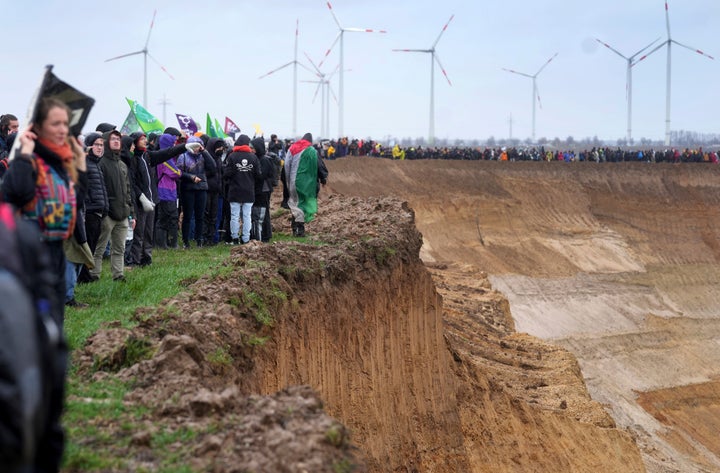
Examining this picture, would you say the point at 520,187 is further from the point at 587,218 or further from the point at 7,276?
the point at 7,276

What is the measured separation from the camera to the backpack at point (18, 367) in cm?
377

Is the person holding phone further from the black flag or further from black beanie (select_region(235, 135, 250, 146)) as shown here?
black beanie (select_region(235, 135, 250, 146))

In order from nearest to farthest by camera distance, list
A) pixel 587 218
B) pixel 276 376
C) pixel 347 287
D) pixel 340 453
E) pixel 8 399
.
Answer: pixel 8 399 → pixel 340 453 → pixel 276 376 → pixel 347 287 → pixel 587 218

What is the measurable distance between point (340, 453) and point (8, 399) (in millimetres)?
3137

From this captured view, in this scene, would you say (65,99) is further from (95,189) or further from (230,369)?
(95,189)

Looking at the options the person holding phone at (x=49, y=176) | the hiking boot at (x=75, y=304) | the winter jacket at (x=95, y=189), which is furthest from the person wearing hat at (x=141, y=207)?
the person holding phone at (x=49, y=176)

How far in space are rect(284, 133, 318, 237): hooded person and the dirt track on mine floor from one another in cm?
1150

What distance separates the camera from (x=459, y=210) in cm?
6006

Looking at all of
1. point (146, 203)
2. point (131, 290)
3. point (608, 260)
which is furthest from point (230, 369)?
point (608, 260)

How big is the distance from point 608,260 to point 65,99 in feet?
182

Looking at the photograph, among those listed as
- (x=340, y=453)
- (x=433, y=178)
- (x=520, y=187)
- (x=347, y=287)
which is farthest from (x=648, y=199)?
(x=340, y=453)

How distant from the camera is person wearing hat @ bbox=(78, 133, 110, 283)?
12.1 meters

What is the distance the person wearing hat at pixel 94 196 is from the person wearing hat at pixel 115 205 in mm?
102

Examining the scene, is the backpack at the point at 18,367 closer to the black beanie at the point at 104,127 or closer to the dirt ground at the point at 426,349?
the dirt ground at the point at 426,349
